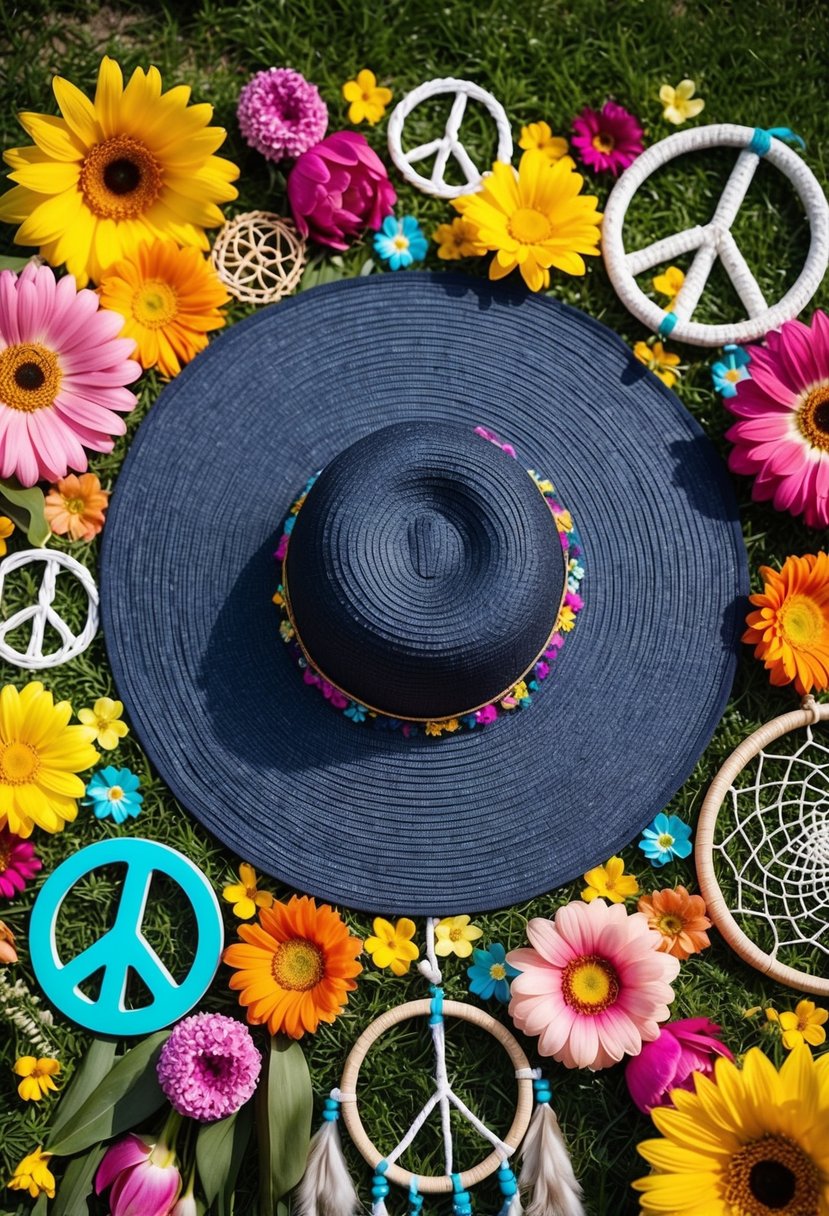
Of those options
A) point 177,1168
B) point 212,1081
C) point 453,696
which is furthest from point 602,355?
point 177,1168

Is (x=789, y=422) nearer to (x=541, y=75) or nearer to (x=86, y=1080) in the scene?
(x=541, y=75)

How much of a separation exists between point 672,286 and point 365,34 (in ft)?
2.83

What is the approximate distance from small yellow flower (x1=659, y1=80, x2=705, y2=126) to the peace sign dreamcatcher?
176 cm

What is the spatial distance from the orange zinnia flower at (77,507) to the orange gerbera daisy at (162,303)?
0.27 meters

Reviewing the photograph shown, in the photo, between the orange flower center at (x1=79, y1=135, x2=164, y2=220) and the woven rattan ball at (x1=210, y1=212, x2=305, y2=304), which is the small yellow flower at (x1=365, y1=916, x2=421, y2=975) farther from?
the orange flower center at (x1=79, y1=135, x2=164, y2=220)

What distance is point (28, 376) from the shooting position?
2.28 meters

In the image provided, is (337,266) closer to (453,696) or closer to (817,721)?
(453,696)

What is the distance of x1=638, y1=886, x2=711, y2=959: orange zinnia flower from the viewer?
2.20 m

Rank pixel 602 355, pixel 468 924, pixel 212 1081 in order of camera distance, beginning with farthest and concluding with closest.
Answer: pixel 602 355, pixel 468 924, pixel 212 1081

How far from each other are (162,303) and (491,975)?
4.77 ft

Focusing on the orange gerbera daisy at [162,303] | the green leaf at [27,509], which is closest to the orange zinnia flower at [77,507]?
the green leaf at [27,509]

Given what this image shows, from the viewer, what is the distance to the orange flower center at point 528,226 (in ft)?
7.74

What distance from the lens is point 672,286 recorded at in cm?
245

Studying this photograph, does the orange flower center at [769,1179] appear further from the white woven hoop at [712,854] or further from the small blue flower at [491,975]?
the small blue flower at [491,975]
